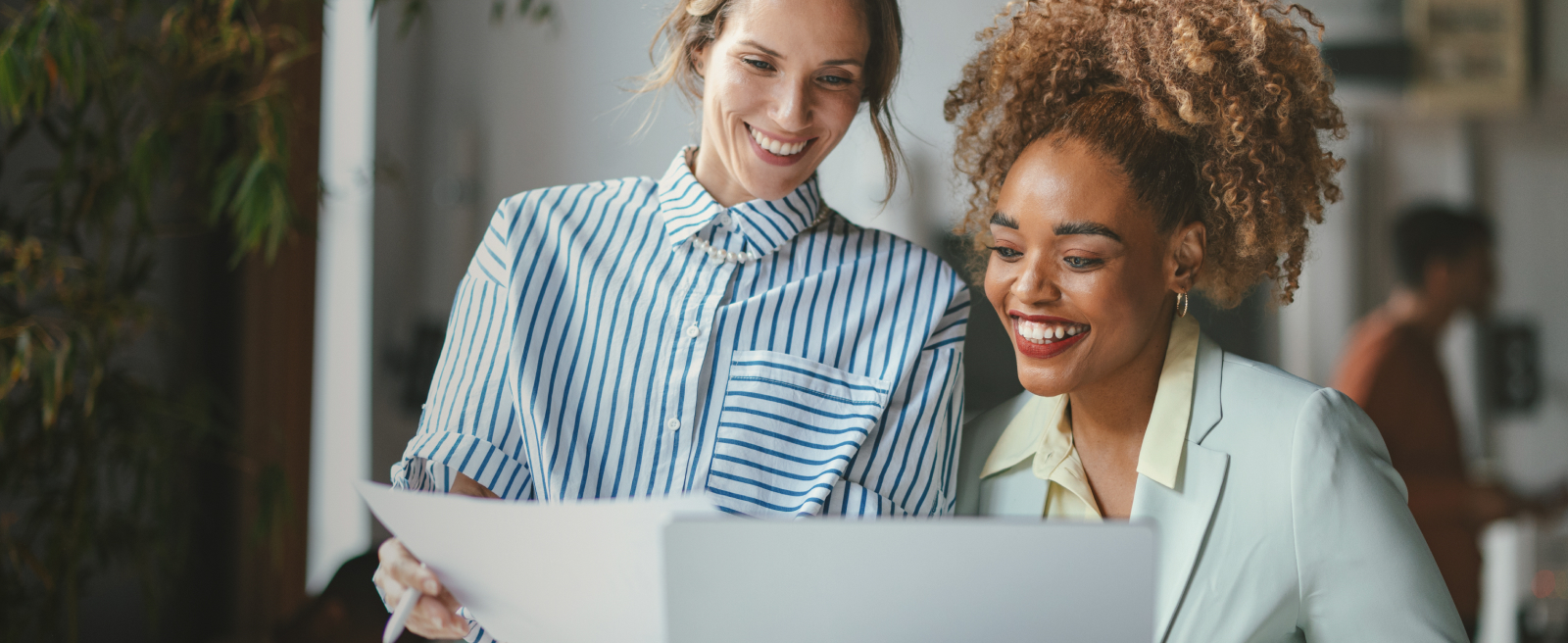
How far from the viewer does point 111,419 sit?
79.4 inches

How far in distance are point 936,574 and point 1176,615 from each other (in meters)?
0.54

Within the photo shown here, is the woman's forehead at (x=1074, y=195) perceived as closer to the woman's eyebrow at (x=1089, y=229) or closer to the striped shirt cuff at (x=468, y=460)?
the woman's eyebrow at (x=1089, y=229)

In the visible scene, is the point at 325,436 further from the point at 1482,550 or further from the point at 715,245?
the point at 1482,550

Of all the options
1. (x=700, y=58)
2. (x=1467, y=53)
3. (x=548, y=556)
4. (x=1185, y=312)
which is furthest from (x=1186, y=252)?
(x=1467, y=53)

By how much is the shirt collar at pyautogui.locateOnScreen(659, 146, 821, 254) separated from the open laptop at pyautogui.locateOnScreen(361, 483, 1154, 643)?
50 cm

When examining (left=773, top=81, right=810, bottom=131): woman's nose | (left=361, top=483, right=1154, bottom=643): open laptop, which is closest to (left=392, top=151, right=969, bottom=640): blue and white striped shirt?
(left=773, top=81, right=810, bottom=131): woman's nose

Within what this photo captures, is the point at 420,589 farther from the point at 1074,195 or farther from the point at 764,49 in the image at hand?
the point at 1074,195

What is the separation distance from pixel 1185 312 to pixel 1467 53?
7.40 ft

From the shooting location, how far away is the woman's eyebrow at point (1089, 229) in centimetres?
121

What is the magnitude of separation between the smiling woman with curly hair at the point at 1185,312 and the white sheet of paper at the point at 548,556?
1.92 ft

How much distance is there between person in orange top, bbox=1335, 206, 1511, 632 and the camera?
2.55 m

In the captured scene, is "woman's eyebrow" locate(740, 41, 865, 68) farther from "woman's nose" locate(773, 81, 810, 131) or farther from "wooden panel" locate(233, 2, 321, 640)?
"wooden panel" locate(233, 2, 321, 640)

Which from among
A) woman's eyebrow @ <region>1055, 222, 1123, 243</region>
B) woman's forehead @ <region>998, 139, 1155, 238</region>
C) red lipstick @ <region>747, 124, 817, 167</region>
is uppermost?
red lipstick @ <region>747, 124, 817, 167</region>

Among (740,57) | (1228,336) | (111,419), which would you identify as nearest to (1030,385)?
(740,57)
